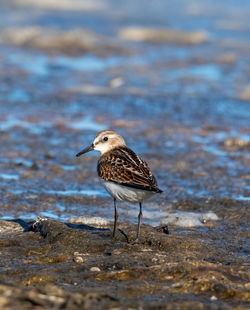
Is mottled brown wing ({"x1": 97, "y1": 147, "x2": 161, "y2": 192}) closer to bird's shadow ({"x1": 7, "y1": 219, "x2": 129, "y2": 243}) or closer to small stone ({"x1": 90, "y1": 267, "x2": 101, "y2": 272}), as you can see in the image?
bird's shadow ({"x1": 7, "y1": 219, "x2": 129, "y2": 243})

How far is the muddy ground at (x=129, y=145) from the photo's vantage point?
4.91 m

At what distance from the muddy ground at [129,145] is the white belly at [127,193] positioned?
14.9 inches

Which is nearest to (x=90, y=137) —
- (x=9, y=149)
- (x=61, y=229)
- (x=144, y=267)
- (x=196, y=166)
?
(x=9, y=149)

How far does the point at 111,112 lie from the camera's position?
42.0 feet

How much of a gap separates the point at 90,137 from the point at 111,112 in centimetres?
182

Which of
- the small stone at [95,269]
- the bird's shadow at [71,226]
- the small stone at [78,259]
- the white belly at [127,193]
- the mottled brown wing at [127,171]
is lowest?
the small stone at [95,269]

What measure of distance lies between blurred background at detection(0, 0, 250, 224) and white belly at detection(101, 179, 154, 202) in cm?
134

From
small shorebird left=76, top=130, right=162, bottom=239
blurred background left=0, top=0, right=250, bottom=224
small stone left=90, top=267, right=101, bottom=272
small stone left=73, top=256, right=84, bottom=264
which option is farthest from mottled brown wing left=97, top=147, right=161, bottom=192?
blurred background left=0, top=0, right=250, bottom=224

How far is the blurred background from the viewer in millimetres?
8555

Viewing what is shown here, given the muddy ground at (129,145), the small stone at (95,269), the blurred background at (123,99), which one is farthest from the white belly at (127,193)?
the blurred background at (123,99)

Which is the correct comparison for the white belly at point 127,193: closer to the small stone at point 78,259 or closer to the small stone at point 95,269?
the small stone at point 78,259

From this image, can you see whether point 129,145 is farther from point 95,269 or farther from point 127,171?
point 95,269

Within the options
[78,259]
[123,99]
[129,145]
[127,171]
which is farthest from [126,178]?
[123,99]

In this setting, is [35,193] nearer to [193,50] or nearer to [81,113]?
[81,113]
